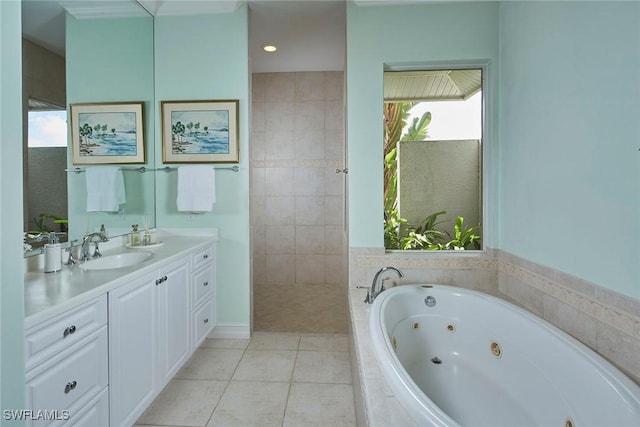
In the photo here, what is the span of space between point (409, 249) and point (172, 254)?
1654 mm

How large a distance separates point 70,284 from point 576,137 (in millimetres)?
2259

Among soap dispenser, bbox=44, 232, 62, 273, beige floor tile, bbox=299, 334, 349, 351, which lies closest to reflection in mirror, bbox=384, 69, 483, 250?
beige floor tile, bbox=299, 334, 349, 351

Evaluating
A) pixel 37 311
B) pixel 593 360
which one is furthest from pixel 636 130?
pixel 37 311

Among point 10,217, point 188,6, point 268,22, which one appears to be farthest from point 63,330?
point 268,22

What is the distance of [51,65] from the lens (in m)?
1.67

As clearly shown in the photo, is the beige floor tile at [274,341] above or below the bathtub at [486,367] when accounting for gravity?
below

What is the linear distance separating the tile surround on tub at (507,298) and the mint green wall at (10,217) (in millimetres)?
847

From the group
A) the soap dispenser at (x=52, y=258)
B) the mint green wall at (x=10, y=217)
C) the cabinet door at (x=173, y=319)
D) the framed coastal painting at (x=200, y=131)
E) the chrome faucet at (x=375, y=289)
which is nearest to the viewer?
the mint green wall at (x=10, y=217)

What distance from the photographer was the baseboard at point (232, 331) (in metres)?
2.72

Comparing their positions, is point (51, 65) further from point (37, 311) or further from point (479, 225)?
point (479, 225)

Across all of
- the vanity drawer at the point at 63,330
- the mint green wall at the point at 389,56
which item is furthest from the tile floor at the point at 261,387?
the mint green wall at the point at 389,56

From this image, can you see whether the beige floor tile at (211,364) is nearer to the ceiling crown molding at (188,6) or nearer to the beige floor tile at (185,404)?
the beige floor tile at (185,404)

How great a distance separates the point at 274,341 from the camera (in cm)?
267

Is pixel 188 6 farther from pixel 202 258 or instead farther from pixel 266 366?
pixel 266 366
